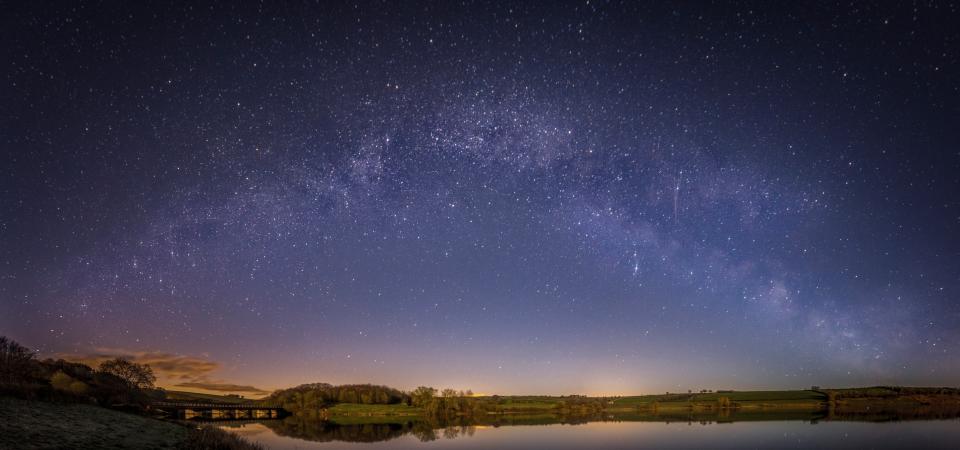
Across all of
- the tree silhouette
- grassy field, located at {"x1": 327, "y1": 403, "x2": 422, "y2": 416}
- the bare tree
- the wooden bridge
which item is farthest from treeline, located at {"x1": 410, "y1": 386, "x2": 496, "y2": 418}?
the tree silhouette

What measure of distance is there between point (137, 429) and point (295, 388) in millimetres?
142099

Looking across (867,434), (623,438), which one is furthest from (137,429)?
(867,434)

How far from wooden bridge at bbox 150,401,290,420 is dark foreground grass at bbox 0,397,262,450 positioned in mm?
71608

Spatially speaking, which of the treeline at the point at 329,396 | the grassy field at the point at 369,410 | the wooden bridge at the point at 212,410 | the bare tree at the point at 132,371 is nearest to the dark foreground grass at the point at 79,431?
the wooden bridge at the point at 212,410

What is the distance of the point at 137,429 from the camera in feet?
114

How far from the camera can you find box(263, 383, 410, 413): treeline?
149250 millimetres

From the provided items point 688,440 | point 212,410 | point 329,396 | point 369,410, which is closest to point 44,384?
point 688,440

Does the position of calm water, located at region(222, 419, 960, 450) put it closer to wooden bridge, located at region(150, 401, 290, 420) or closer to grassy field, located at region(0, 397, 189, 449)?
grassy field, located at region(0, 397, 189, 449)

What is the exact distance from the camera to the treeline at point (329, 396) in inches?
5876

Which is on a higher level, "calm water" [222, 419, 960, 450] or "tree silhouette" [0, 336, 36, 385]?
"tree silhouette" [0, 336, 36, 385]

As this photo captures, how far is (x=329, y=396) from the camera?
160625 millimetres

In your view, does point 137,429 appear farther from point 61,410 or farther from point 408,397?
point 408,397

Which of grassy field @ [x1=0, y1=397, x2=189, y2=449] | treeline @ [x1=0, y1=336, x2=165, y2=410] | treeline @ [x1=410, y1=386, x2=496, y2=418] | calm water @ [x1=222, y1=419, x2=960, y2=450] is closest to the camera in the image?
grassy field @ [x1=0, y1=397, x2=189, y2=449]

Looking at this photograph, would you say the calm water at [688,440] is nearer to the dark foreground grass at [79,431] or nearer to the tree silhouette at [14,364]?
the dark foreground grass at [79,431]
